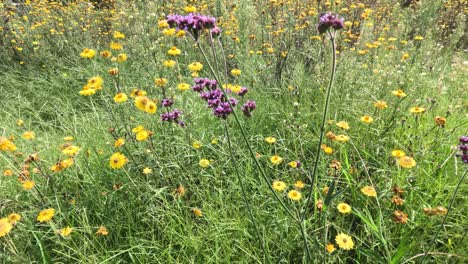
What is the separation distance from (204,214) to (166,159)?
0.48 m

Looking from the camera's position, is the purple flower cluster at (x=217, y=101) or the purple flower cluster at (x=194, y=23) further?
the purple flower cluster at (x=217, y=101)

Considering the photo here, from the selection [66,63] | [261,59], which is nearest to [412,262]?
[261,59]

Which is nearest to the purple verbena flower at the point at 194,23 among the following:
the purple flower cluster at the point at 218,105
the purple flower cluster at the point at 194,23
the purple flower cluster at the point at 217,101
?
the purple flower cluster at the point at 194,23

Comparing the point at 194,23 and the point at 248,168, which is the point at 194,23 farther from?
the point at 248,168

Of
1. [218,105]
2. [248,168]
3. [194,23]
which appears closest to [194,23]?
[194,23]

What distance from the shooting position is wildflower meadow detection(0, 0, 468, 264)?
155 centimetres

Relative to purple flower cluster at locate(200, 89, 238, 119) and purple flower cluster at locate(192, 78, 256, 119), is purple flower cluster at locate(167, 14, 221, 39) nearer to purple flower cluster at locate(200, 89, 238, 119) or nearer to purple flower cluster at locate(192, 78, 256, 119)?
purple flower cluster at locate(192, 78, 256, 119)

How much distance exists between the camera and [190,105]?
9.22 feet

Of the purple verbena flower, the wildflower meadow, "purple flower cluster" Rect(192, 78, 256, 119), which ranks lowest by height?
the wildflower meadow

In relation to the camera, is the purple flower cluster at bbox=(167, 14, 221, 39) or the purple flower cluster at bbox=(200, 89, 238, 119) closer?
the purple flower cluster at bbox=(167, 14, 221, 39)

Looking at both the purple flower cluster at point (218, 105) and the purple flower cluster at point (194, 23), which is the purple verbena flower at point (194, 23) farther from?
the purple flower cluster at point (218, 105)

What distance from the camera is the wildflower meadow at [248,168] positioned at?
1.55 m

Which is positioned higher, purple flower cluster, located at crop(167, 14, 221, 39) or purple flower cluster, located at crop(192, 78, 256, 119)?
purple flower cluster, located at crop(167, 14, 221, 39)

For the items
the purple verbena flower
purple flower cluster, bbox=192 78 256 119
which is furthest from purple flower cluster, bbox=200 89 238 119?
the purple verbena flower
